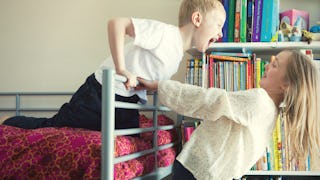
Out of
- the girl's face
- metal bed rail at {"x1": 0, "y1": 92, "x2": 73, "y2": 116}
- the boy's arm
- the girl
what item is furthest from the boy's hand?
metal bed rail at {"x1": 0, "y1": 92, "x2": 73, "y2": 116}

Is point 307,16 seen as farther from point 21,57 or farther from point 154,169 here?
point 21,57

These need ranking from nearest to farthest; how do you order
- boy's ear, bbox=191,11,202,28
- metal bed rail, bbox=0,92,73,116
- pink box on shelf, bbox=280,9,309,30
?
boy's ear, bbox=191,11,202,28
pink box on shelf, bbox=280,9,309,30
metal bed rail, bbox=0,92,73,116

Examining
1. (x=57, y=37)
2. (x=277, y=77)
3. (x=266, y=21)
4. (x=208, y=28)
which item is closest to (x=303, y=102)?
(x=277, y=77)

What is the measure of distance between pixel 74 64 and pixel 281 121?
1.06 metres

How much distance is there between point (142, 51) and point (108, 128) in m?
0.39

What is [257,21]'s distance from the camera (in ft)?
5.58

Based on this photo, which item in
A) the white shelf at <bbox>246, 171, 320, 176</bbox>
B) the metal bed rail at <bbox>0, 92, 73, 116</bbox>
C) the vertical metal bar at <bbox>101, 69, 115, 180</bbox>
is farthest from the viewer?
the metal bed rail at <bbox>0, 92, 73, 116</bbox>

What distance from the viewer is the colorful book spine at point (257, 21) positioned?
1.70 m

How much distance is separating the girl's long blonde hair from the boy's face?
26 cm

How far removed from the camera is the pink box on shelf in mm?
1773

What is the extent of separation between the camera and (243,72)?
1718 mm

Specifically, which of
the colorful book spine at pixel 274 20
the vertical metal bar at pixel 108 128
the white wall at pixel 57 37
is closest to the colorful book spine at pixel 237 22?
the colorful book spine at pixel 274 20

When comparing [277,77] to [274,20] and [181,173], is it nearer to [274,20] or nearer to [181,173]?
[181,173]

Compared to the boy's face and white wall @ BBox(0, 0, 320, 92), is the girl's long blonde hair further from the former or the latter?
white wall @ BBox(0, 0, 320, 92)
